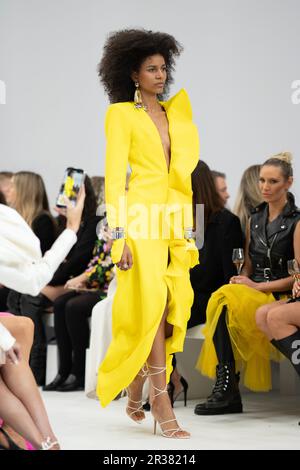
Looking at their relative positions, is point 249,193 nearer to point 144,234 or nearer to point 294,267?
point 294,267

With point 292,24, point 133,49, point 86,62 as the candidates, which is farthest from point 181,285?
point 86,62

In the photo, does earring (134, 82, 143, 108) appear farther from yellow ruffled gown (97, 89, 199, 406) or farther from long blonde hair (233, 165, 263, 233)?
long blonde hair (233, 165, 263, 233)

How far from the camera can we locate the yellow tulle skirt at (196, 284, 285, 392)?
4133mm

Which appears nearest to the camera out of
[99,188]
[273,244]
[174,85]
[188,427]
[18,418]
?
[18,418]

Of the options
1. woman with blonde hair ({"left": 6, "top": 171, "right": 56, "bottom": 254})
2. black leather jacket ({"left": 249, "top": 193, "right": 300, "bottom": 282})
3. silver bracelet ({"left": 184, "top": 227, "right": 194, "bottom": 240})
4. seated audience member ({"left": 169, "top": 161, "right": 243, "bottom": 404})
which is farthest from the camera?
woman with blonde hair ({"left": 6, "top": 171, "right": 56, "bottom": 254})

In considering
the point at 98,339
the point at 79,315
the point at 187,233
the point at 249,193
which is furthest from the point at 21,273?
the point at 79,315

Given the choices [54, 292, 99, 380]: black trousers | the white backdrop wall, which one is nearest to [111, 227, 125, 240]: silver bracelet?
[54, 292, 99, 380]: black trousers

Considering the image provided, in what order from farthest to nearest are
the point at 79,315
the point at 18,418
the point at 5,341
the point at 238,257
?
the point at 79,315 < the point at 238,257 < the point at 18,418 < the point at 5,341

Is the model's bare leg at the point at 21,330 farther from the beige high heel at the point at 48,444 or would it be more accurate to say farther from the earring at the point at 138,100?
the earring at the point at 138,100

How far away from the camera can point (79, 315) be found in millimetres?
5258

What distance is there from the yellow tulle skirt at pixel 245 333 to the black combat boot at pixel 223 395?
0.09 metres

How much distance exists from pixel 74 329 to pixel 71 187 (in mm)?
2495

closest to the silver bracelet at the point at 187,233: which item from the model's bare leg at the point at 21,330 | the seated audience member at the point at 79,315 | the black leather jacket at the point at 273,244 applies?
the black leather jacket at the point at 273,244

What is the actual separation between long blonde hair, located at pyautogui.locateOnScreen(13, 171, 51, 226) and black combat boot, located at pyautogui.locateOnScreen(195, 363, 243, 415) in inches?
77.9
